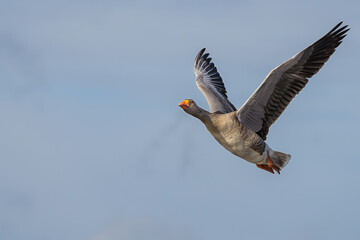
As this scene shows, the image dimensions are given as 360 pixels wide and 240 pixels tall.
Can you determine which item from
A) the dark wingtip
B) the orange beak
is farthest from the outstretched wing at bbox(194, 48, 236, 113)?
the orange beak

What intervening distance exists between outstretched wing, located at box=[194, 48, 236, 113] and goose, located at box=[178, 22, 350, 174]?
2.11 meters

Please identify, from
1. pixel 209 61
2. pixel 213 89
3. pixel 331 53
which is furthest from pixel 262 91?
pixel 209 61

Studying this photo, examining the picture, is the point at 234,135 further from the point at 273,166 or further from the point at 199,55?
the point at 199,55

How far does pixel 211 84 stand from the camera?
25.3 metres

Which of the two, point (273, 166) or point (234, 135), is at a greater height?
point (234, 135)

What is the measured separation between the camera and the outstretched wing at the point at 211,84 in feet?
74.6

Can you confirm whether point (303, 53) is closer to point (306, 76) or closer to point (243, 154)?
point (306, 76)

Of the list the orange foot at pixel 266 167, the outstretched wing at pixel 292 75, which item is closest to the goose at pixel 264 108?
the outstretched wing at pixel 292 75

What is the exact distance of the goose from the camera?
64.1 ft

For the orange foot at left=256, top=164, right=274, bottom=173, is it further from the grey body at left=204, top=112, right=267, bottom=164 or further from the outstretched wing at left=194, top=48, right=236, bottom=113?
the outstretched wing at left=194, top=48, right=236, bottom=113

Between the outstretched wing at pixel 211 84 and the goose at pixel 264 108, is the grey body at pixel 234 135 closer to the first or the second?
the goose at pixel 264 108

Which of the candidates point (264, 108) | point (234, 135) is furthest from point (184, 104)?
point (264, 108)

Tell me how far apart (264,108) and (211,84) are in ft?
17.6

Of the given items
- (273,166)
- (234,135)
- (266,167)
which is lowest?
(273,166)
